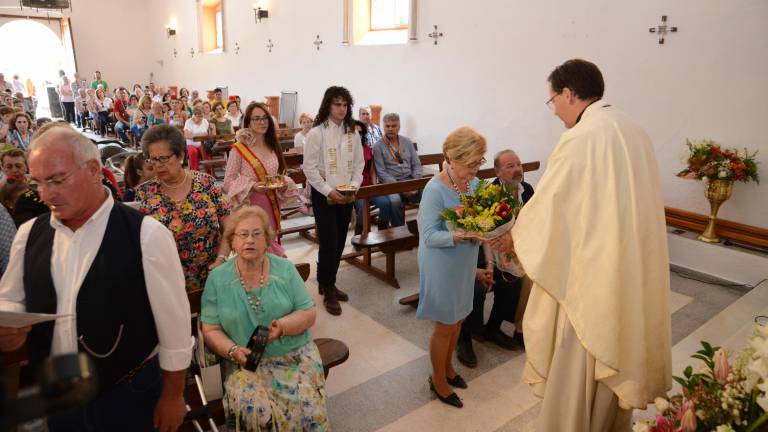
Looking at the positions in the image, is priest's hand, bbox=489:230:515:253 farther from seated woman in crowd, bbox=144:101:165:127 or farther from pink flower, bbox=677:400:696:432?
seated woman in crowd, bbox=144:101:165:127

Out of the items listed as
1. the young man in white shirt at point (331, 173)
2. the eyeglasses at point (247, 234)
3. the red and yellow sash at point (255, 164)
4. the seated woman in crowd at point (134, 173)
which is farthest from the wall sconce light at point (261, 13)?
the eyeglasses at point (247, 234)

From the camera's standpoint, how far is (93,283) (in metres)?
1.51

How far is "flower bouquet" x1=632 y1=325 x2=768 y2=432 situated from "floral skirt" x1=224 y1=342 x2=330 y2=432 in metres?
1.36

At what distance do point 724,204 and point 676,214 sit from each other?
0.47 metres

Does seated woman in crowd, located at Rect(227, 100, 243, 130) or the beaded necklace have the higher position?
seated woman in crowd, located at Rect(227, 100, 243, 130)

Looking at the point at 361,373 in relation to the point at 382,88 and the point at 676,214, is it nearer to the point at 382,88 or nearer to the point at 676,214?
the point at 676,214

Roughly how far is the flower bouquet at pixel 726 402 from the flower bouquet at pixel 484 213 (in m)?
1.21

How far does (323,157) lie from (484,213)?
2.02 m

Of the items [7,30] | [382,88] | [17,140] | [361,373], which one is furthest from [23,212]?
[7,30]

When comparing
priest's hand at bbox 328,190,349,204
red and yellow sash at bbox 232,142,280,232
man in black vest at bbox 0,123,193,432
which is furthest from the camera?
priest's hand at bbox 328,190,349,204

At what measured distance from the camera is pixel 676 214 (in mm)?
5566

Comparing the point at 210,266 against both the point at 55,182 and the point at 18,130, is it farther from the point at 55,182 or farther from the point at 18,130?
the point at 18,130

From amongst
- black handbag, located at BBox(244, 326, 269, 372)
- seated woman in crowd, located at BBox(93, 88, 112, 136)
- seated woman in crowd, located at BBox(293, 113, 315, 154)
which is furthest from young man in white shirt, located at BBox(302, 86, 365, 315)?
seated woman in crowd, located at BBox(93, 88, 112, 136)

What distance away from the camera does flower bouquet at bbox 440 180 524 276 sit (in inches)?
102
